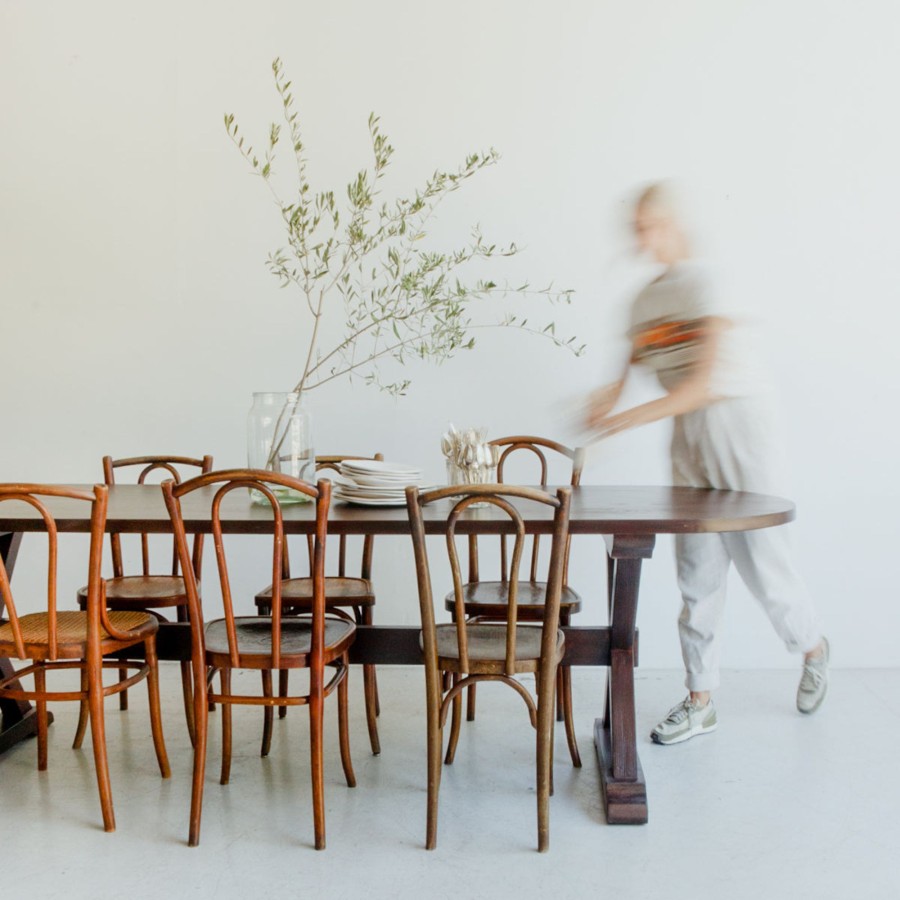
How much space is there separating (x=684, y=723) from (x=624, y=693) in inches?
23.8

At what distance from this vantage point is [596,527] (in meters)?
2.38

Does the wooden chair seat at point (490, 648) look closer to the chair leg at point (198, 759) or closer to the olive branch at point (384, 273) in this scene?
the chair leg at point (198, 759)

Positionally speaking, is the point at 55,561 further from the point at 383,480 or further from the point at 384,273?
the point at 384,273

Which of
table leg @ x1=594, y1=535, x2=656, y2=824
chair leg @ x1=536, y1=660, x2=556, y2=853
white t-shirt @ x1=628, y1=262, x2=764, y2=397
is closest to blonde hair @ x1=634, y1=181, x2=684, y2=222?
white t-shirt @ x1=628, y1=262, x2=764, y2=397

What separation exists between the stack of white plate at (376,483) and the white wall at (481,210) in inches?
47.8

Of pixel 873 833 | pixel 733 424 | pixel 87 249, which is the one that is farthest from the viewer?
pixel 87 249

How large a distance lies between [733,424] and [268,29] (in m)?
2.56

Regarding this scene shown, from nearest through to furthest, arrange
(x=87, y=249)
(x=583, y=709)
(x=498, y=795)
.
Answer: (x=498, y=795) < (x=583, y=709) < (x=87, y=249)

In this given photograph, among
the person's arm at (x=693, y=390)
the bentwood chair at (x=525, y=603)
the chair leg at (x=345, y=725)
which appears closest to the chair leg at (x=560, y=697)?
the bentwood chair at (x=525, y=603)

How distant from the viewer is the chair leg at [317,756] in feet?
7.86

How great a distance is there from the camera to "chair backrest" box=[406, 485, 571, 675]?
2.22m

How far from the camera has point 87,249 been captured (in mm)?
4125

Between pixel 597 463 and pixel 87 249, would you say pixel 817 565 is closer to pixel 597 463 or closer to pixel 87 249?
pixel 597 463

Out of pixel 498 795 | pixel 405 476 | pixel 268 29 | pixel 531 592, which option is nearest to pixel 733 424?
pixel 531 592
